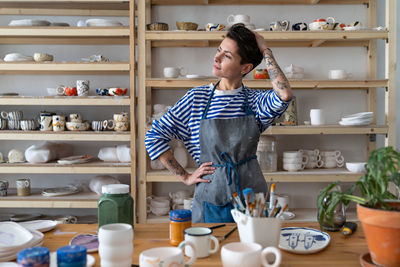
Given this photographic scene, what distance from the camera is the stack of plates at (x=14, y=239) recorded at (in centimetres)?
119

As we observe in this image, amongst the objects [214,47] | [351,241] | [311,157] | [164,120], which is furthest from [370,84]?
[351,241]

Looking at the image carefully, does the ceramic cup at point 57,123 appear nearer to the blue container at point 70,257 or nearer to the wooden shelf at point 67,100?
the wooden shelf at point 67,100

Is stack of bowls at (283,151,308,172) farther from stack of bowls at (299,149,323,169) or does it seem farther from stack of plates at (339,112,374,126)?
stack of plates at (339,112,374,126)

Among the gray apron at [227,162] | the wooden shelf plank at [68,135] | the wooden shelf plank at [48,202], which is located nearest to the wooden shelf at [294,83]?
the wooden shelf plank at [68,135]

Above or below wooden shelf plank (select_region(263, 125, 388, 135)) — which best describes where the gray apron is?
below

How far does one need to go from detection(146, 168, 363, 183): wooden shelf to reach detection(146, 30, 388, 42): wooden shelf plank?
0.94 meters

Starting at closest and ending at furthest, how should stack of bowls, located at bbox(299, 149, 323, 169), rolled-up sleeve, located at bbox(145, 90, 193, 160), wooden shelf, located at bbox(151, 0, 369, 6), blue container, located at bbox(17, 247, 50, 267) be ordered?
blue container, located at bbox(17, 247, 50, 267), rolled-up sleeve, located at bbox(145, 90, 193, 160), stack of bowls, located at bbox(299, 149, 323, 169), wooden shelf, located at bbox(151, 0, 369, 6)

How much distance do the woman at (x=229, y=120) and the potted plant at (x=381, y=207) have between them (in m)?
0.76

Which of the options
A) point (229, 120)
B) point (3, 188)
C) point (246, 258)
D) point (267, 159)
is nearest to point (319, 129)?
point (267, 159)

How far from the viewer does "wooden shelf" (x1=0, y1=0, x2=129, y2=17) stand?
122 inches

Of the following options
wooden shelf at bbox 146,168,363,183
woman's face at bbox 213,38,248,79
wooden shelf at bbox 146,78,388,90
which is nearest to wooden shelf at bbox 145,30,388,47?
wooden shelf at bbox 146,78,388,90

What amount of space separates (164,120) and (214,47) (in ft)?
4.87

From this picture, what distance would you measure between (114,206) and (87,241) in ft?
0.45

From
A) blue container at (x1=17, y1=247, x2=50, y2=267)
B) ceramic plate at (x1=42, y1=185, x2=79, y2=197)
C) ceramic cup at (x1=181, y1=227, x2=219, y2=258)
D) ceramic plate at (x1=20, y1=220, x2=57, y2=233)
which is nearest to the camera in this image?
blue container at (x1=17, y1=247, x2=50, y2=267)
